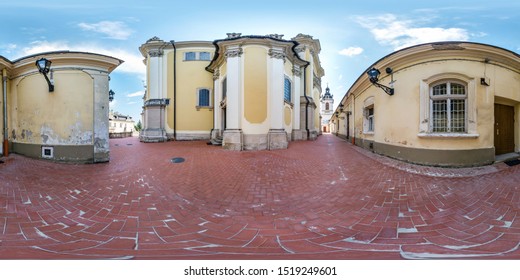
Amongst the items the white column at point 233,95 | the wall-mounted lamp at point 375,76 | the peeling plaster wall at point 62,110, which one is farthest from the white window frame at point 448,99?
the peeling plaster wall at point 62,110

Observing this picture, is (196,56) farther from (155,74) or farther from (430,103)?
(430,103)

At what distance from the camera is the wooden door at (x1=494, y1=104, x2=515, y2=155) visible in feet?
28.2

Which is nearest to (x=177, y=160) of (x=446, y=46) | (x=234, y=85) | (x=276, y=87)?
(x=234, y=85)

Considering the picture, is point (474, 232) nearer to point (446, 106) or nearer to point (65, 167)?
point (446, 106)

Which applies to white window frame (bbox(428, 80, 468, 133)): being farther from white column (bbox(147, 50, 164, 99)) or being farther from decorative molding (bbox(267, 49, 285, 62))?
white column (bbox(147, 50, 164, 99))

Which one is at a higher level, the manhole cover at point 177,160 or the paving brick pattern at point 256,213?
the manhole cover at point 177,160

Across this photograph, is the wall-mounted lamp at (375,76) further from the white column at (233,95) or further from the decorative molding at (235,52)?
the decorative molding at (235,52)

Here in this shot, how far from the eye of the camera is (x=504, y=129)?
888 cm

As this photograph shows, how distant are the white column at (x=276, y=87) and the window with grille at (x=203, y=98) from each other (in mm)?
8825

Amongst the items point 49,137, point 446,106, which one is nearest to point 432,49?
point 446,106

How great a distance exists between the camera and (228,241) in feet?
10.8

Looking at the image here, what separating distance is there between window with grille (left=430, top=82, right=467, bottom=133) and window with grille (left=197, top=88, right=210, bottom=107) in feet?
55.3

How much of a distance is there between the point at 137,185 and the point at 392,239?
19.1 ft

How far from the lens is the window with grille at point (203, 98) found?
2031 centimetres
